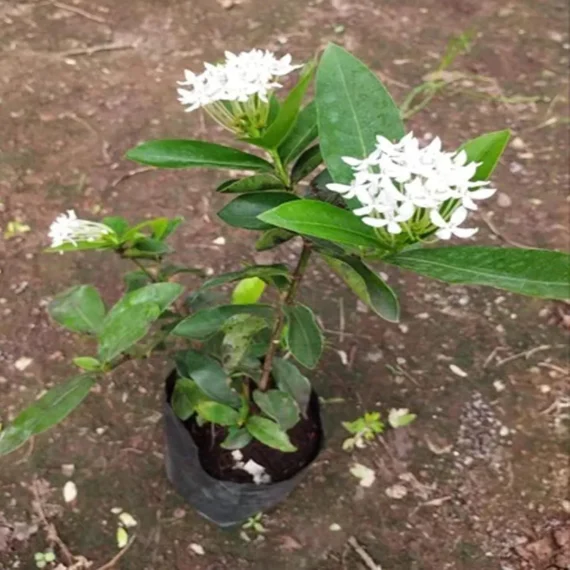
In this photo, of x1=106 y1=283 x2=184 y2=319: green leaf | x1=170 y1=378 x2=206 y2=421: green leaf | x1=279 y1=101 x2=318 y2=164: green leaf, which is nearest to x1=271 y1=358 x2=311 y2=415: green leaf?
x1=170 y1=378 x2=206 y2=421: green leaf

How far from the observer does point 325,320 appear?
1685 millimetres

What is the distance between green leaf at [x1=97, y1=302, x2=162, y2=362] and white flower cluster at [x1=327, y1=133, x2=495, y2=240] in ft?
1.05

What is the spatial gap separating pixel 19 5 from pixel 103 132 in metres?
0.59

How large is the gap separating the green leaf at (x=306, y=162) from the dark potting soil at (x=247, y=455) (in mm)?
496

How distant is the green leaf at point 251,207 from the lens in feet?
3.05

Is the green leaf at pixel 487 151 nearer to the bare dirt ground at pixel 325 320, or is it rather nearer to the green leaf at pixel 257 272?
the green leaf at pixel 257 272

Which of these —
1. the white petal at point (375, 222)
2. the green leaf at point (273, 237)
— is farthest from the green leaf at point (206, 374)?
the white petal at point (375, 222)

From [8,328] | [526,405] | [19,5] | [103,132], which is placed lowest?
[526,405]

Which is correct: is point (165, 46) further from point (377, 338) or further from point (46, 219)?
point (377, 338)

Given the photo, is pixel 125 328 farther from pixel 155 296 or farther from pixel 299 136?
pixel 299 136

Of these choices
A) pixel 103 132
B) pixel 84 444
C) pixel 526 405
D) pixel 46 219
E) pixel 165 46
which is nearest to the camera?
pixel 84 444

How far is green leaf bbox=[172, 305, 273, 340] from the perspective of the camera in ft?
3.37

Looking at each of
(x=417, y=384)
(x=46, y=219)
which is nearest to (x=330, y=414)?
(x=417, y=384)

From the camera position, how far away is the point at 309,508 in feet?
4.69
